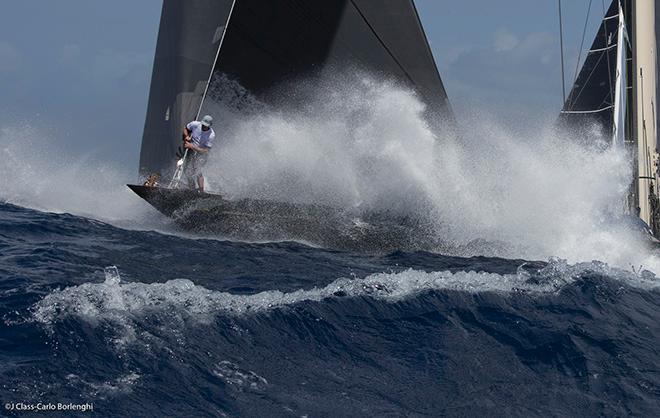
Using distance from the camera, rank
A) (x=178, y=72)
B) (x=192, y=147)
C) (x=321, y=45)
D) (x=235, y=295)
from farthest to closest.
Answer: (x=321, y=45) → (x=178, y=72) → (x=192, y=147) → (x=235, y=295)

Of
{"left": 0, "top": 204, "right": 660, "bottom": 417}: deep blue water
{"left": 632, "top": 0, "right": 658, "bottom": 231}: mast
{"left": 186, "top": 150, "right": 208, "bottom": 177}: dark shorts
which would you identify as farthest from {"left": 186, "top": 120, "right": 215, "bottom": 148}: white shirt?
{"left": 632, "top": 0, "right": 658, "bottom": 231}: mast

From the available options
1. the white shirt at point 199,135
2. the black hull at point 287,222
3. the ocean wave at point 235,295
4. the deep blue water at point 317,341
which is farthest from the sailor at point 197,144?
the ocean wave at point 235,295

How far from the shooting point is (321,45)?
53.9 ft

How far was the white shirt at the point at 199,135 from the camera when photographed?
14.5m

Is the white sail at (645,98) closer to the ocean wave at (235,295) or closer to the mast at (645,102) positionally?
the mast at (645,102)

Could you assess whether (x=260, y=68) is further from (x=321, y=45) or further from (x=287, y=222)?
(x=287, y=222)

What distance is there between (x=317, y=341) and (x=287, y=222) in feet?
22.8

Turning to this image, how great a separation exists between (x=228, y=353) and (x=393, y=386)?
1300 mm

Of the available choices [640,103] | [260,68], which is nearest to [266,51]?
[260,68]

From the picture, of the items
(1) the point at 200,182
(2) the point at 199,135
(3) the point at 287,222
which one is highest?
(2) the point at 199,135

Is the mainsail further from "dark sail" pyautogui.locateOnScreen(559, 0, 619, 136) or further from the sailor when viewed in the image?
"dark sail" pyautogui.locateOnScreen(559, 0, 619, 136)

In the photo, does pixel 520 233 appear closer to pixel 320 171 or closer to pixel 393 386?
pixel 320 171

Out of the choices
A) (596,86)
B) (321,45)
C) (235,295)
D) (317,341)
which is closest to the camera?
(317,341)

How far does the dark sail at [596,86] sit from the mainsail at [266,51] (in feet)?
25.6
